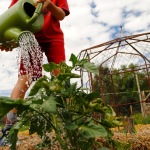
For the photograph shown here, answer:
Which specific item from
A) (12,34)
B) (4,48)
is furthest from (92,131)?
(4,48)

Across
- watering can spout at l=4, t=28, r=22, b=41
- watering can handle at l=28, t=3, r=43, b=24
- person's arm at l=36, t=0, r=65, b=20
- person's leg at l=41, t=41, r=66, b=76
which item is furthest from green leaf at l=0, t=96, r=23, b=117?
person's leg at l=41, t=41, r=66, b=76

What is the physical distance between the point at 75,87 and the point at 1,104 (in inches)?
10.9

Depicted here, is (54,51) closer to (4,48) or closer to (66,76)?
(4,48)

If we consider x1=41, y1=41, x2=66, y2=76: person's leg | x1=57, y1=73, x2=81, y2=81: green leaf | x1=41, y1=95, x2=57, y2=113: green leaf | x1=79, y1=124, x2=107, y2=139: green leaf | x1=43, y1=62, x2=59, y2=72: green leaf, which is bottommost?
x1=79, y1=124, x2=107, y2=139: green leaf

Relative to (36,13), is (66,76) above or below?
below

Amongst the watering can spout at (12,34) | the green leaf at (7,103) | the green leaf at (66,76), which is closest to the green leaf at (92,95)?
the green leaf at (66,76)

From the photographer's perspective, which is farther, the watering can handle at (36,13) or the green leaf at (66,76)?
the watering can handle at (36,13)

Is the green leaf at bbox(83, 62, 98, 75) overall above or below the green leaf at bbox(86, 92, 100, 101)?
above

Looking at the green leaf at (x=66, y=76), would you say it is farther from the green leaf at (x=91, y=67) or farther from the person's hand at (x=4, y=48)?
the person's hand at (x=4, y=48)

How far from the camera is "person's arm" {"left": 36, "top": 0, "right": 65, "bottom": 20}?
1.77 m

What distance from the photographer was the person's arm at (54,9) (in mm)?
1771

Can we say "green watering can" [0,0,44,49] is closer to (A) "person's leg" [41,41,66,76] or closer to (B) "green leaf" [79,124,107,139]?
(A) "person's leg" [41,41,66,76]

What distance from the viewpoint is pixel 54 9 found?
1.92 meters

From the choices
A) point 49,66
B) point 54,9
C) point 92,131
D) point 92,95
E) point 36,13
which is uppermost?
point 54,9
